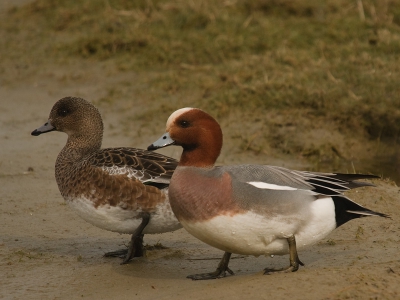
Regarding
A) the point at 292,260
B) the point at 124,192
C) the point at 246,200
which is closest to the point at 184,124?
the point at 246,200

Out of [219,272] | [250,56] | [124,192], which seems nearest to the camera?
[219,272]

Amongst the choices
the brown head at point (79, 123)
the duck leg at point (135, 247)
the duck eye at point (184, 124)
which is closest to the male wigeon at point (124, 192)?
the duck leg at point (135, 247)

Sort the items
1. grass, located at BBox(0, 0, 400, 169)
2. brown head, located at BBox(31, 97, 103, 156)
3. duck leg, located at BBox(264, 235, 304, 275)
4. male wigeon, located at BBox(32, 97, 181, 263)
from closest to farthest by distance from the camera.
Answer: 1. duck leg, located at BBox(264, 235, 304, 275)
2. male wigeon, located at BBox(32, 97, 181, 263)
3. brown head, located at BBox(31, 97, 103, 156)
4. grass, located at BBox(0, 0, 400, 169)

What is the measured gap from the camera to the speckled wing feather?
187 inches

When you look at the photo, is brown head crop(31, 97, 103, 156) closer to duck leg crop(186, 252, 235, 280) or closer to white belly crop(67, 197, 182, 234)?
white belly crop(67, 197, 182, 234)

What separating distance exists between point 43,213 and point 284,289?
2.41m

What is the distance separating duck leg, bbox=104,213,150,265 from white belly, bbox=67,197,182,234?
40 millimetres

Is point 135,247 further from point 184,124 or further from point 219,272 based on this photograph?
point 184,124

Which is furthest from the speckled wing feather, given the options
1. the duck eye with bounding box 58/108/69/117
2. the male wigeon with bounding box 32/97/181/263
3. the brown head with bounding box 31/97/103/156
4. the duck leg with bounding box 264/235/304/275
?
the duck leg with bounding box 264/235/304/275

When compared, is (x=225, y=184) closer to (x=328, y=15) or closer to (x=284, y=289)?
(x=284, y=289)

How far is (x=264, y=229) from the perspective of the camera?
13.1 ft

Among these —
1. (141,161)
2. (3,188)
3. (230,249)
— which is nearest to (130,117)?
(3,188)

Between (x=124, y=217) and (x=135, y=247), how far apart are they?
23cm

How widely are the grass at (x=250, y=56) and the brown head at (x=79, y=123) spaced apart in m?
2.00
